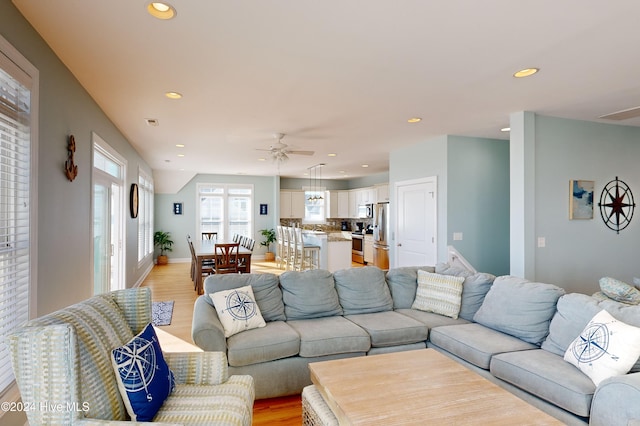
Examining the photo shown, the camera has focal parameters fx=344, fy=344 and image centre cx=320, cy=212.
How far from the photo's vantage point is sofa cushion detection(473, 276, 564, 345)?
2629mm

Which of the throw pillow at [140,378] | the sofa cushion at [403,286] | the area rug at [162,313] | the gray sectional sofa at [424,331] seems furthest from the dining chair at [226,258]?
the throw pillow at [140,378]

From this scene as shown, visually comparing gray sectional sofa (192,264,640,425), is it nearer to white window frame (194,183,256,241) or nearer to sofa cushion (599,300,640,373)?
sofa cushion (599,300,640,373)

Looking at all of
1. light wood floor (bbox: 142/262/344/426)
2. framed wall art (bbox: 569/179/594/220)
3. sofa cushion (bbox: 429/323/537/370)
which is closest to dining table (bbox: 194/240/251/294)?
light wood floor (bbox: 142/262/344/426)

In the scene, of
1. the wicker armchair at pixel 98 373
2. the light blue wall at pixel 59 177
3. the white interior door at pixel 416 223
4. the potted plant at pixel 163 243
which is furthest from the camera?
the potted plant at pixel 163 243

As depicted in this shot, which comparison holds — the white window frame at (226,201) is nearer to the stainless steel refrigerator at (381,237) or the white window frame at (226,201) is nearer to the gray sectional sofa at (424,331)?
the stainless steel refrigerator at (381,237)

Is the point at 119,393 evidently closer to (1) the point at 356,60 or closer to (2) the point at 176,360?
(2) the point at 176,360

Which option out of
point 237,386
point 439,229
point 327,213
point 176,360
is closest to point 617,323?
point 237,386

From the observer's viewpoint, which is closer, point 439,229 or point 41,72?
point 41,72

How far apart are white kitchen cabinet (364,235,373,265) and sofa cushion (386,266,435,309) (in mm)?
5665

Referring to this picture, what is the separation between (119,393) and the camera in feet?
5.02

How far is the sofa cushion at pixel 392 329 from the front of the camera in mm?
2873

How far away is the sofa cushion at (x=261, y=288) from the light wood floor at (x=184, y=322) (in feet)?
2.32

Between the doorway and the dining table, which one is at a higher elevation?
the doorway

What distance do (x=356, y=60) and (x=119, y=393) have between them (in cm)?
250
